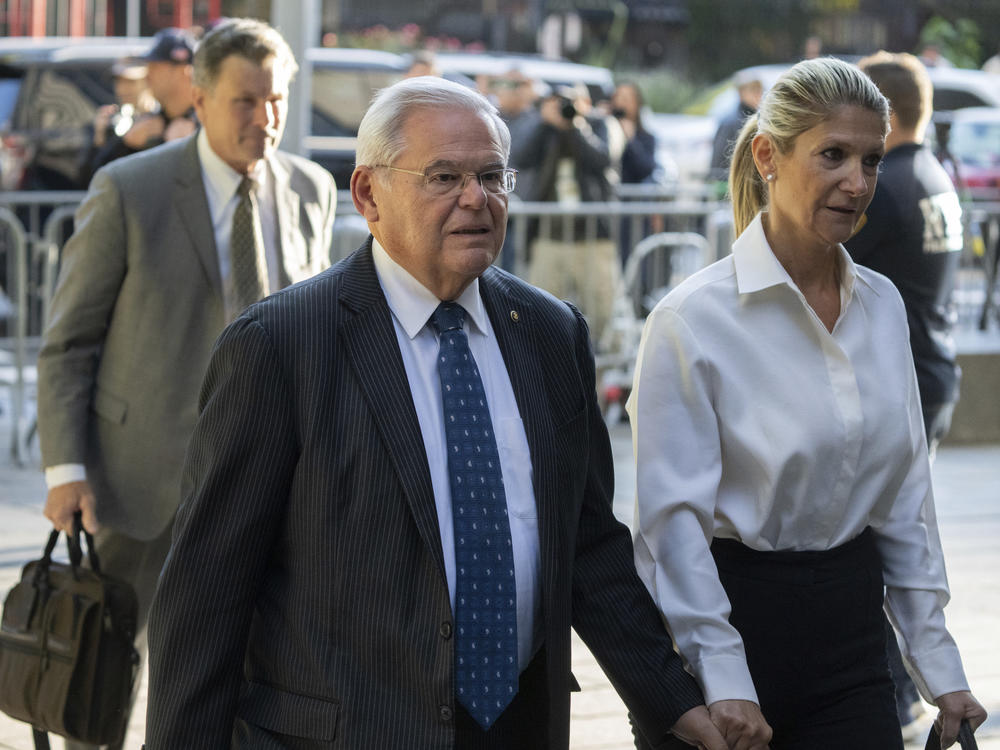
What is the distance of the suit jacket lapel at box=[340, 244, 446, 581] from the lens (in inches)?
102

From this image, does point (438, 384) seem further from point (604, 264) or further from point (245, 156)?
point (604, 264)

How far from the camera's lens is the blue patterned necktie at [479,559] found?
262 cm

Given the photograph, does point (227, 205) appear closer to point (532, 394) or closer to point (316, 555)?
point (532, 394)

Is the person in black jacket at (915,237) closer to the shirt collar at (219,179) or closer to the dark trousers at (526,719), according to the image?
the shirt collar at (219,179)

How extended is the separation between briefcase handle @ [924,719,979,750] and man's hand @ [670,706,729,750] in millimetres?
507

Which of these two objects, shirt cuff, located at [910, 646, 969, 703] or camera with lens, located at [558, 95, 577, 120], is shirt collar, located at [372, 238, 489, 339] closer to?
shirt cuff, located at [910, 646, 969, 703]

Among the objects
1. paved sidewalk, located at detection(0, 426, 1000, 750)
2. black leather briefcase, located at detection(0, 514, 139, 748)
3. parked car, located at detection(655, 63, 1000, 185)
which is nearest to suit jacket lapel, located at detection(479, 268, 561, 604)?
black leather briefcase, located at detection(0, 514, 139, 748)

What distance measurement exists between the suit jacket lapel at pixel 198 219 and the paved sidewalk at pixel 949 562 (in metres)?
1.58

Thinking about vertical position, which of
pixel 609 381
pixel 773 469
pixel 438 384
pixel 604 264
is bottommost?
pixel 609 381

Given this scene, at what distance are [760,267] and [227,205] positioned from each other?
5.48 feet

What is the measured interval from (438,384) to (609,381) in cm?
790

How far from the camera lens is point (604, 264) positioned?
10328mm

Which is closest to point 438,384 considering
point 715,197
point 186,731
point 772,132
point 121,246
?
point 186,731

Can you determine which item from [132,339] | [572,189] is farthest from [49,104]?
[132,339]
